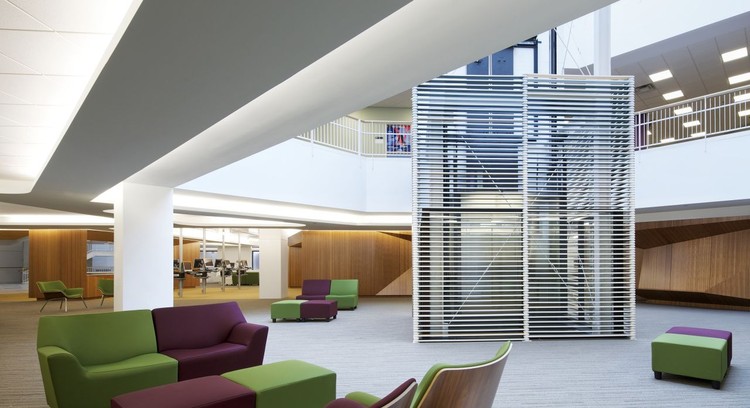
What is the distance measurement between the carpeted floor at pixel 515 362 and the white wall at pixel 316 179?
3.09 meters

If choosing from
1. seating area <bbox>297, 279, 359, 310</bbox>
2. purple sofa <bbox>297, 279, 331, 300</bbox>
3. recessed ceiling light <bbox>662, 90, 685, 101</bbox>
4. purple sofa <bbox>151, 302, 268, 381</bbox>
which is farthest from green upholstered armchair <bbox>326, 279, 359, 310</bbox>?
recessed ceiling light <bbox>662, 90, 685, 101</bbox>

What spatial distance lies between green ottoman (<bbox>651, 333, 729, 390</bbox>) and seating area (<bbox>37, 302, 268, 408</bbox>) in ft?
15.9

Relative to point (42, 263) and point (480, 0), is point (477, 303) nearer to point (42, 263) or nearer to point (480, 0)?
point (480, 0)

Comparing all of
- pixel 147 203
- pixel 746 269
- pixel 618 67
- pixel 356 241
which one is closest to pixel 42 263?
pixel 356 241

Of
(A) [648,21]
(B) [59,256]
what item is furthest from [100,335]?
(B) [59,256]

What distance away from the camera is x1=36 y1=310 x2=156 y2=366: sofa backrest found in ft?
17.9

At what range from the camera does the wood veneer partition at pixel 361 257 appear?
19547mm

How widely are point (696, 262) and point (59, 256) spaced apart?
22.3 metres

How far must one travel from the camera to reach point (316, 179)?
13.0 metres

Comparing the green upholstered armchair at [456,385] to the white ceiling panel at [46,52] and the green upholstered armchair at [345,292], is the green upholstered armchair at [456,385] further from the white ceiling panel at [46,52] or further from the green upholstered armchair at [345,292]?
the green upholstered armchair at [345,292]

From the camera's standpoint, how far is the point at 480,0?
2.47m

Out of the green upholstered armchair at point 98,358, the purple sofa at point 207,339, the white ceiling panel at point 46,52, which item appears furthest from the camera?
the purple sofa at point 207,339

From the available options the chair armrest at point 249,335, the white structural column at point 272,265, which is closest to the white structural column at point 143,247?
the chair armrest at point 249,335

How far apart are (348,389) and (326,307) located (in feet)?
20.2
